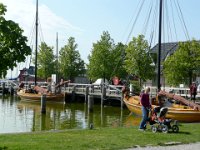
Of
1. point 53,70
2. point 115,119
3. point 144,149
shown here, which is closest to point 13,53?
point 144,149

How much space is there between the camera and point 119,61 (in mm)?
61844

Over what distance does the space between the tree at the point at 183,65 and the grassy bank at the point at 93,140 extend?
3300 centimetres

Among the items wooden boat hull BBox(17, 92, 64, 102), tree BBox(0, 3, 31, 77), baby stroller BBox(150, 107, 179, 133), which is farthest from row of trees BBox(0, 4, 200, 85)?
tree BBox(0, 3, 31, 77)

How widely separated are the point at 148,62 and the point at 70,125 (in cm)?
2992

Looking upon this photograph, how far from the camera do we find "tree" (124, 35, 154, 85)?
5612 cm

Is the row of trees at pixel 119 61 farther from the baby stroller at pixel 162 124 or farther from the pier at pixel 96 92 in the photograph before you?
the baby stroller at pixel 162 124

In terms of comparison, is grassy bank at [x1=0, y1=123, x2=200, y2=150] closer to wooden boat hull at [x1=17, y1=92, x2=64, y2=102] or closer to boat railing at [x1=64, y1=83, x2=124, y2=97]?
boat railing at [x1=64, y1=83, x2=124, y2=97]

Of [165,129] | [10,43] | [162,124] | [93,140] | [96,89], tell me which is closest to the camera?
[10,43]

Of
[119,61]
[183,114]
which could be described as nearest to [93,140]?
[183,114]

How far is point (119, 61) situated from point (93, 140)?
4755cm

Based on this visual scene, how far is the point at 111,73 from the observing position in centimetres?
6291

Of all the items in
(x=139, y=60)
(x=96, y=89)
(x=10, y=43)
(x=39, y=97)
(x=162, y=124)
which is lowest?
(x=162, y=124)

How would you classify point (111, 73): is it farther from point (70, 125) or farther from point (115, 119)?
point (70, 125)

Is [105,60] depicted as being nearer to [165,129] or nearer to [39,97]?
[39,97]
